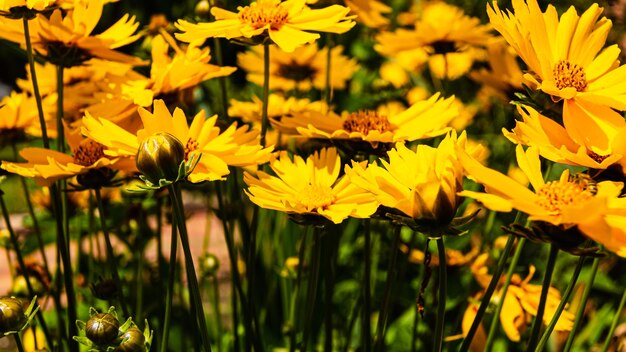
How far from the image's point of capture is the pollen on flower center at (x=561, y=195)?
541 mm

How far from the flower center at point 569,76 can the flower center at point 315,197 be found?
25 centimetres

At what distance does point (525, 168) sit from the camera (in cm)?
59

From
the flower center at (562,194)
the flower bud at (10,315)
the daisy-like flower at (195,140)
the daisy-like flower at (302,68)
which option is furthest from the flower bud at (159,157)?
the daisy-like flower at (302,68)

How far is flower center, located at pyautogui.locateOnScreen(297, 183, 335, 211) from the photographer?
0.71 metres

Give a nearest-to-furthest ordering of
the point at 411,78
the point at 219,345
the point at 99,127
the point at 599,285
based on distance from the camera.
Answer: the point at 99,127
the point at 219,345
the point at 599,285
the point at 411,78

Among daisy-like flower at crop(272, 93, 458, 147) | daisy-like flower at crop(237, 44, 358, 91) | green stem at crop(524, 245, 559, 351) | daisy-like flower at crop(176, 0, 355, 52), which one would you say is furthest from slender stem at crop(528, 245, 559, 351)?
daisy-like flower at crop(237, 44, 358, 91)

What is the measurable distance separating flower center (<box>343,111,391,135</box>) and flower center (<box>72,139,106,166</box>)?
0.29 metres

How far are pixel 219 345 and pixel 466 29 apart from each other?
2.25 ft

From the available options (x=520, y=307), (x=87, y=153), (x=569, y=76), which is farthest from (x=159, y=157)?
(x=520, y=307)

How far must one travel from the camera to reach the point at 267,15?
842 mm

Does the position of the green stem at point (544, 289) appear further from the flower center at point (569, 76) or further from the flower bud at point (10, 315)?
the flower bud at point (10, 315)

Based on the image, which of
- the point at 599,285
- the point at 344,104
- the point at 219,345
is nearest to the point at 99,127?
the point at 219,345

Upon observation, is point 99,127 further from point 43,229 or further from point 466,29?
point 43,229

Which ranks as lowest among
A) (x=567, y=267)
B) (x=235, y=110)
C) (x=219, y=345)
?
(x=567, y=267)
